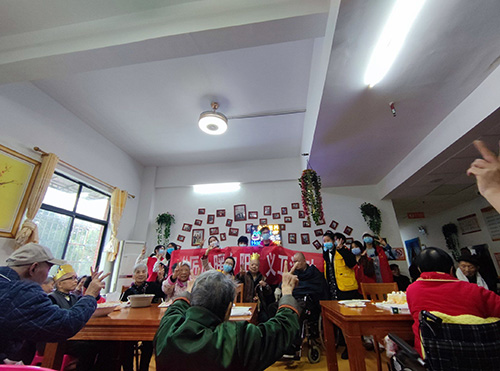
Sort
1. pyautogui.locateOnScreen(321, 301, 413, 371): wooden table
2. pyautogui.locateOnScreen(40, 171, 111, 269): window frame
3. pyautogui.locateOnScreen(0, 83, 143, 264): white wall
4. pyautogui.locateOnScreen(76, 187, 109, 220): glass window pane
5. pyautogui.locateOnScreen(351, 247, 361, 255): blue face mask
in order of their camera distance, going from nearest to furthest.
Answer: pyautogui.locateOnScreen(321, 301, 413, 371): wooden table, pyautogui.locateOnScreen(0, 83, 143, 264): white wall, pyautogui.locateOnScreen(351, 247, 361, 255): blue face mask, pyautogui.locateOnScreen(40, 171, 111, 269): window frame, pyautogui.locateOnScreen(76, 187, 109, 220): glass window pane

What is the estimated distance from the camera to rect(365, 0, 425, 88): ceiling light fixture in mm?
1645

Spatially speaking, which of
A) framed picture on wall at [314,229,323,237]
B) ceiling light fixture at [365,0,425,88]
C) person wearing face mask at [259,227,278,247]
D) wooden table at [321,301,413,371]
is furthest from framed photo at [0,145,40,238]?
framed picture on wall at [314,229,323,237]

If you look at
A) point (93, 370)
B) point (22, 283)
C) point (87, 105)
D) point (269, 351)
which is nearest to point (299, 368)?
point (93, 370)

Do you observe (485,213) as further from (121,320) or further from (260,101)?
(121,320)

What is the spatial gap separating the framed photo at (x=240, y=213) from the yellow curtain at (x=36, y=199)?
3622 millimetres

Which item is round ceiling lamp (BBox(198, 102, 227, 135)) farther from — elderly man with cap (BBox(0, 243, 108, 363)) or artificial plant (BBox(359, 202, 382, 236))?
artificial plant (BBox(359, 202, 382, 236))

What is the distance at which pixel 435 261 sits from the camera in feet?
4.84

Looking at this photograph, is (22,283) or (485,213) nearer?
(22,283)

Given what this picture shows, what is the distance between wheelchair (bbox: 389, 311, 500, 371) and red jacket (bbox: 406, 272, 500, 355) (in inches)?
5.9

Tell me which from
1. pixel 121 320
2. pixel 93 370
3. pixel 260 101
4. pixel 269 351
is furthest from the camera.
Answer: pixel 260 101

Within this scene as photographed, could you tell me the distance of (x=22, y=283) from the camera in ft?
3.76

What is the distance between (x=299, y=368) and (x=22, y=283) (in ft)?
9.19

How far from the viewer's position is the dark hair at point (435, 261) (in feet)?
4.77

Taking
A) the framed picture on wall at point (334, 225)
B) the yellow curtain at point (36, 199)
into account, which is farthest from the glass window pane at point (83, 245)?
the framed picture on wall at point (334, 225)
